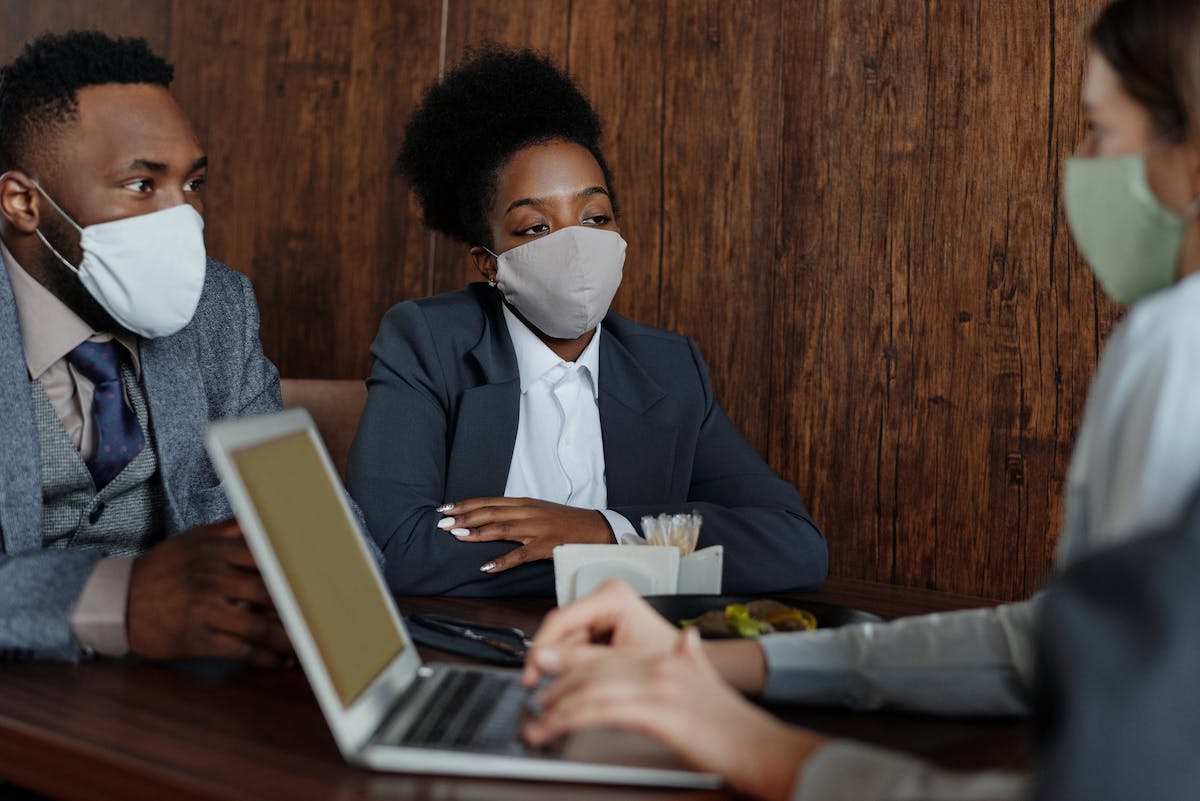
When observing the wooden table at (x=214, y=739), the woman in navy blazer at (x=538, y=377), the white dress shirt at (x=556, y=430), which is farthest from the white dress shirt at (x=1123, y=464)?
the white dress shirt at (x=556, y=430)

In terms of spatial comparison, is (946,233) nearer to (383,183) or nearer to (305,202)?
(383,183)

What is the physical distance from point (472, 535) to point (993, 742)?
0.80 m

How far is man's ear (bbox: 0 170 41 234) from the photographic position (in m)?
1.47

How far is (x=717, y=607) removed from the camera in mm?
1231

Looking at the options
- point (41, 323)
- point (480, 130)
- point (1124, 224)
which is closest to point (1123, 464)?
point (1124, 224)

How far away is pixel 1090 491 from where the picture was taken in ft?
2.46

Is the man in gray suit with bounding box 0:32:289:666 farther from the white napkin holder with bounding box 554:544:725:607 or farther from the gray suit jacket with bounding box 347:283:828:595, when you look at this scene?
the white napkin holder with bounding box 554:544:725:607

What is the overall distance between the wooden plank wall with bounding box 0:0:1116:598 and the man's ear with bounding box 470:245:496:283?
663 millimetres

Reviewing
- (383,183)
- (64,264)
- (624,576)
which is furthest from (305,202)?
(624,576)

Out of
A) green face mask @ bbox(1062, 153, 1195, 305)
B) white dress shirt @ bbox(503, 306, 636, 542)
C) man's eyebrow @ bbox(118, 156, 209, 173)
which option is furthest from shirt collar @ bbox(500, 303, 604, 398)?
green face mask @ bbox(1062, 153, 1195, 305)

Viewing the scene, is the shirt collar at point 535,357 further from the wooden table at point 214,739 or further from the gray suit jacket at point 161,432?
the wooden table at point 214,739

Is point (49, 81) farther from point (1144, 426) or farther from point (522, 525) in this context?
point (1144, 426)

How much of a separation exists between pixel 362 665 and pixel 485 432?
3.39 feet

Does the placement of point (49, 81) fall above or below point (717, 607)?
above
